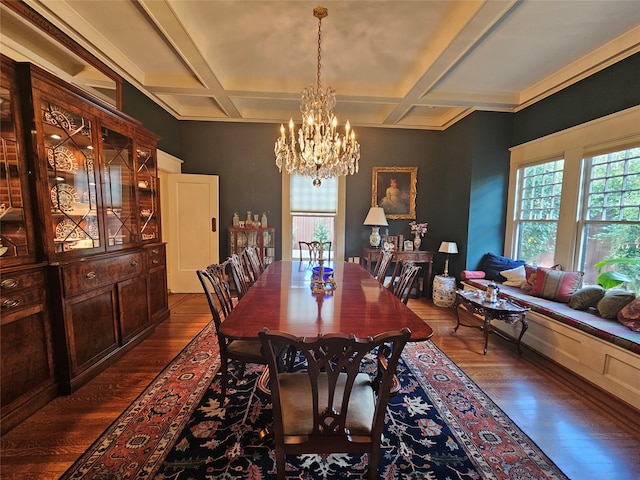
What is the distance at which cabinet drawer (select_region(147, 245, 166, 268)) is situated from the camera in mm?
3047

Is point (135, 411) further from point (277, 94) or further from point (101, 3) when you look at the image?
point (277, 94)

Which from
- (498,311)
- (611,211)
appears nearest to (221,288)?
(498,311)

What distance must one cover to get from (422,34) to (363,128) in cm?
222

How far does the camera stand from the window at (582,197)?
101 inches

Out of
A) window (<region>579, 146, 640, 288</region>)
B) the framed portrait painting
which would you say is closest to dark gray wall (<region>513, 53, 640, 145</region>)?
window (<region>579, 146, 640, 288</region>)

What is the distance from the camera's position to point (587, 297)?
8.41 feet

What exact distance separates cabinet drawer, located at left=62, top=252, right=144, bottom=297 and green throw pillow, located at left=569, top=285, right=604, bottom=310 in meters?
4.37

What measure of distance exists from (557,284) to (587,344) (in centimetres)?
82

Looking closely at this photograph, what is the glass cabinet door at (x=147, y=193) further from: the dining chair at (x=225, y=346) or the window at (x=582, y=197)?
the window at (x=582, y=197)

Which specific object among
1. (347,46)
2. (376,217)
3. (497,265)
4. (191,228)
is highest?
(347,46)

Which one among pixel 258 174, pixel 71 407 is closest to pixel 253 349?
pixel 71 407

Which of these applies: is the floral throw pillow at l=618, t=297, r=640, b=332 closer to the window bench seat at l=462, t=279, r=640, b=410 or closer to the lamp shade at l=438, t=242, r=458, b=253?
the window bench seat at l=462, t=279, r=640, b=410

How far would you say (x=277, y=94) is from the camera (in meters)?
3.52

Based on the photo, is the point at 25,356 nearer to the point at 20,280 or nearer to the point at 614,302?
the point at 20,280
